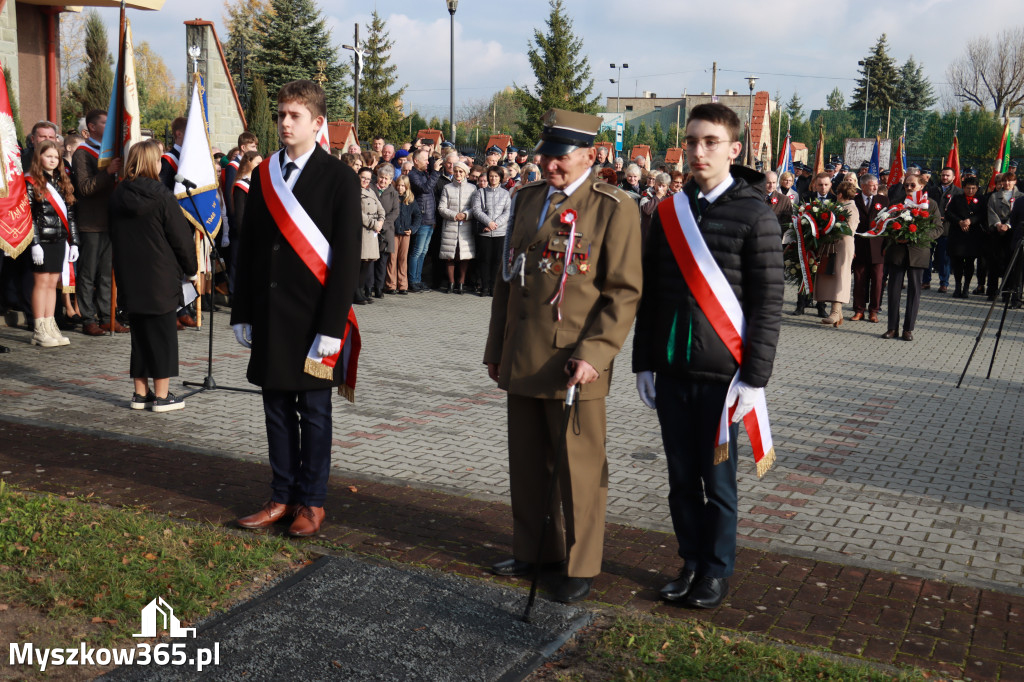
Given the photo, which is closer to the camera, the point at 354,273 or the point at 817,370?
the point at 354,273

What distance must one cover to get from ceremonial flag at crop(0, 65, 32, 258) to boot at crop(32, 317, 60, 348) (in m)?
1.07

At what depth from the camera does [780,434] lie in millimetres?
8156

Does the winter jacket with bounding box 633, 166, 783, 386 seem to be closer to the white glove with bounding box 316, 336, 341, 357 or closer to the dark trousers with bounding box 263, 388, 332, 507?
the white glove with bounding box 316, 336, 341, 357

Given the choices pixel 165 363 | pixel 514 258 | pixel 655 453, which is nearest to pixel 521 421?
pixel 514 258

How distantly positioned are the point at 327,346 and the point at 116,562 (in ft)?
4.55

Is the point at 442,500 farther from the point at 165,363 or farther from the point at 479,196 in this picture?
the point at 479,196

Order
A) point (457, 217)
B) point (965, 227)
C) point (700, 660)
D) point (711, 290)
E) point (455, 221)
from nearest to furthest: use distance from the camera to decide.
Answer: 1. point (700, 660)
2. point (711, 290)
3. point (457, 217)
4. point (455, 221)
5. point (965, 227)

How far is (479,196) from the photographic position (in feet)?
54.4

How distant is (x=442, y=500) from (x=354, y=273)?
1.58 meters

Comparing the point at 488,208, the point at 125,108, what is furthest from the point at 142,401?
the point at 488,208

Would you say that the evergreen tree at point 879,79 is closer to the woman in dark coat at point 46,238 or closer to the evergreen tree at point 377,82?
the evergreen tree at point 377,82

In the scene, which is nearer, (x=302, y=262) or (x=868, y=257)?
(x=302, y=262)

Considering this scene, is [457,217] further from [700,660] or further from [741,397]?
[700,660]

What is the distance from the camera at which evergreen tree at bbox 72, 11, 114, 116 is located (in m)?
34.2
